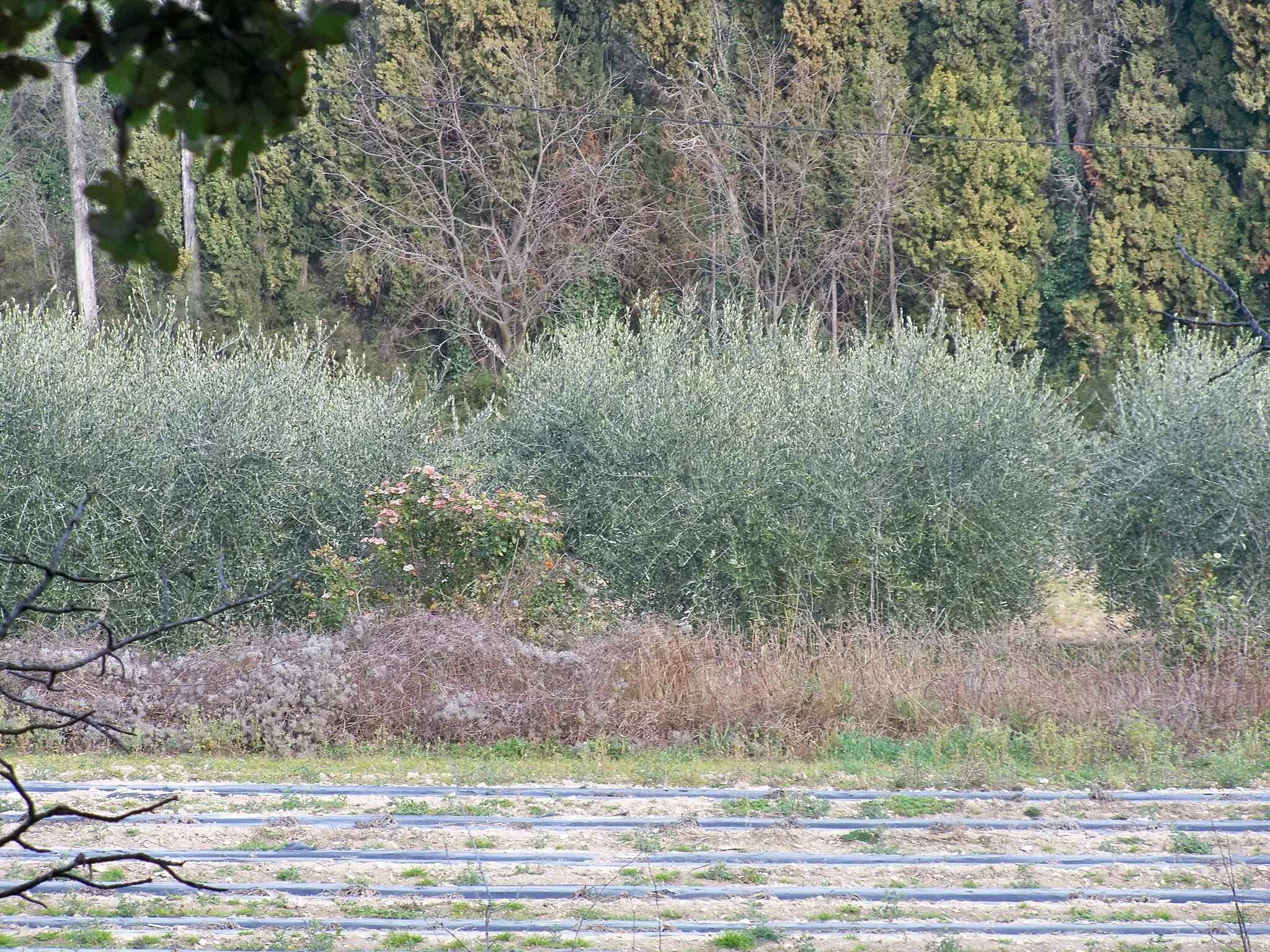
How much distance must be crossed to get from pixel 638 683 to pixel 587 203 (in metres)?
18.2

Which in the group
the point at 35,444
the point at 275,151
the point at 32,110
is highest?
the point at 32,110

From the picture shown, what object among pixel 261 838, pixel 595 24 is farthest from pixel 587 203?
pixel 261 838

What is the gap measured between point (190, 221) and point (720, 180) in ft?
39.3

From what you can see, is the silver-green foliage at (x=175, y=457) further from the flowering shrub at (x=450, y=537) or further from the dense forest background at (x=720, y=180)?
the dense forest background at (x=720, y=180)

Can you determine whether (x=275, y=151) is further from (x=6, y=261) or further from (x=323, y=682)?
(x=323, y=682)

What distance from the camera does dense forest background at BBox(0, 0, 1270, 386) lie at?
22797 millimetres

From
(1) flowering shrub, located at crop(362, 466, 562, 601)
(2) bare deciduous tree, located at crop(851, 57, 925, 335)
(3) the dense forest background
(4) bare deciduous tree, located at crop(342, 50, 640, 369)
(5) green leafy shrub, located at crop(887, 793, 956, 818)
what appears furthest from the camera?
(4) bare deciduous tree, located at crop(342, 50, 640, 369)

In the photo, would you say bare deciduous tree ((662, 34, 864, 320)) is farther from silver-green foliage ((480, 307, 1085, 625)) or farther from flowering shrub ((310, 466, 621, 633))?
flowering shrub ((310, 466, 621, 633))

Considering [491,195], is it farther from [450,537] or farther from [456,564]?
[456,564]

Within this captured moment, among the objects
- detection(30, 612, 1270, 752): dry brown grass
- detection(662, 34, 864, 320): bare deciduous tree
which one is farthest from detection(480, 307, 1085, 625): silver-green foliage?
detection(662, 34, 864, 320): bare deciduous tree

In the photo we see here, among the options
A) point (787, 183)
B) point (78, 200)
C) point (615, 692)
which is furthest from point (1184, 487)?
point (78, 200)

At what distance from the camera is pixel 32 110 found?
2861 cm

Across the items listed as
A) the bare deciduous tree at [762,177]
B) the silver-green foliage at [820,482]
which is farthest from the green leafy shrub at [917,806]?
the bare deciduous tree at [762,177]

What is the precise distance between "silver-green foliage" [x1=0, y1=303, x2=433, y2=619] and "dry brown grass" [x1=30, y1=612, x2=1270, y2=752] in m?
3.29
